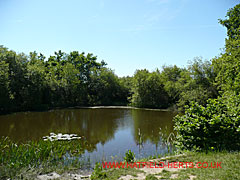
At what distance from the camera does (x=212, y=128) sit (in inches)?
239

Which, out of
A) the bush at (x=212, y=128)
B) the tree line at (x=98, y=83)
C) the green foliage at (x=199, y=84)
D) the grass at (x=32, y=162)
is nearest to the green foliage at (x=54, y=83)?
the tree line at (x=98, y=83)

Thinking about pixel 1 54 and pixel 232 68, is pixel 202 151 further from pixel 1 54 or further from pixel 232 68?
pixel 1 54

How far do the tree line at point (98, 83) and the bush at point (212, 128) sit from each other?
5.87m

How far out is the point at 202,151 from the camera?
19.4 feet

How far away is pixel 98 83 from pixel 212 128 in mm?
32672

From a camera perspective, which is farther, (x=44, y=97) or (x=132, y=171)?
(x=44, y=97)

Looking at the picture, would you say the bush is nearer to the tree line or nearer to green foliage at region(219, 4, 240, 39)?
the tree line

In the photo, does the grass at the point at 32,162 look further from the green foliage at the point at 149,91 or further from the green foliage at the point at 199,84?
the green foliage at the point at 149,91

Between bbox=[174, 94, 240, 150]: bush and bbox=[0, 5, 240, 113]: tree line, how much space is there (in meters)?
5.87

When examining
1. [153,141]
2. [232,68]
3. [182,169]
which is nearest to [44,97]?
[153,141]

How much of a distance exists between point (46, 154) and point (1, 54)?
22612 millimetres

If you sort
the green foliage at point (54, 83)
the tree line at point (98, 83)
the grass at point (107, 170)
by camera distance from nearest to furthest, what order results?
the grass at point (107, 170) → the tree line at point (98, 83) → the green foliage at point (54, 83)

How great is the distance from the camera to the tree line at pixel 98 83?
71.8ft

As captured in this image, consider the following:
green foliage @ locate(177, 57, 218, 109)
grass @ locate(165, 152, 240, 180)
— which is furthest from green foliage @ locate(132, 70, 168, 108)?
grass @ locate(165, 152, 240, 180)
